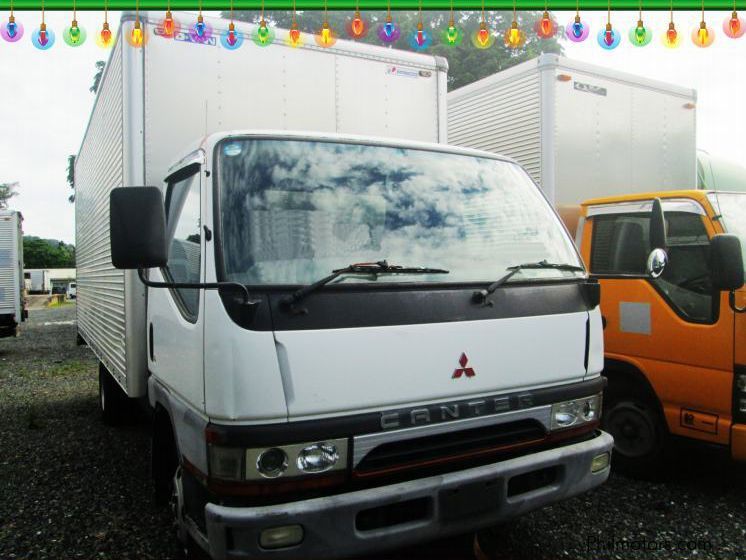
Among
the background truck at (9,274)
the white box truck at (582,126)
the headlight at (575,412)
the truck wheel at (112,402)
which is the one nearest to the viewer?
the headlight at (575,412)

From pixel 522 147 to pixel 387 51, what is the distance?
237 centimetres

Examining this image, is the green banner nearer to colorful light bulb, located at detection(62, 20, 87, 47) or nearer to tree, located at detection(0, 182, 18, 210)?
colorful light bulb, located at detection(62, 20, 87, 47)

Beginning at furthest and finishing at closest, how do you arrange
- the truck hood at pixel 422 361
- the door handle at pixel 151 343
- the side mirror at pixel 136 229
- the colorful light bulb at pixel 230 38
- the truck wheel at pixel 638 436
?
the truck wheel at pixel 638 436 < the colorful light bulb at pixel 230 38 < the door handle at pixel 151 343 < the side mirror at pixel 136 229 < the truck hood at pixel 422 361

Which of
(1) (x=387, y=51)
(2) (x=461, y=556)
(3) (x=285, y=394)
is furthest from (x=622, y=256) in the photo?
(3) (x=285, y=394)

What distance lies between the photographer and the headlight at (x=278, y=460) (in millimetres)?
2197

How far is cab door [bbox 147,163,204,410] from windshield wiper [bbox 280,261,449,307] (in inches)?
17.9

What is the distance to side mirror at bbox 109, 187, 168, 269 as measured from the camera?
→ 2375mm

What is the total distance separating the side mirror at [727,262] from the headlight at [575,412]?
1.26 meters

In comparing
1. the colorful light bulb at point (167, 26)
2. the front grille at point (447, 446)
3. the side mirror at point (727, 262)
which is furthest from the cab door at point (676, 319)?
the colorful light bulb at point (167, 26)

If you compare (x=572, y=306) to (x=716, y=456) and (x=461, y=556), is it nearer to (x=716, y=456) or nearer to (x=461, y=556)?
(x=461, y=556)

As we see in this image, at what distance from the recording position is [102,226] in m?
5.41

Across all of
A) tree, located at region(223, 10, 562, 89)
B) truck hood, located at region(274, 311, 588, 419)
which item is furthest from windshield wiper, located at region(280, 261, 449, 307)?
tree, located at region(223, 10, 562, 89)

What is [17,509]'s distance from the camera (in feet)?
13.4

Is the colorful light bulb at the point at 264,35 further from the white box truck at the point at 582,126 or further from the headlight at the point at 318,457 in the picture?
the white box truck at the point at 582,126
